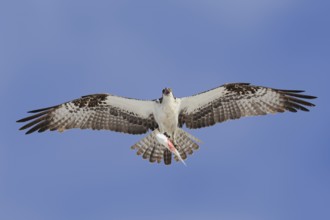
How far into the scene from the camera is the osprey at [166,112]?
20.3m

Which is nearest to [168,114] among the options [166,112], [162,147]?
[166,112]

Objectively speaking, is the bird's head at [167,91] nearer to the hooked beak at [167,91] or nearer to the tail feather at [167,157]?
the hooked beak at [167,91]

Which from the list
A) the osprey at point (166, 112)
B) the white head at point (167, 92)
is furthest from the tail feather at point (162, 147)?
the white head at point (167, 92)

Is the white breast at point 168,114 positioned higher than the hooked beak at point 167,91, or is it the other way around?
the hooked beak at point 167,91

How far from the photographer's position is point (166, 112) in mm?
20156

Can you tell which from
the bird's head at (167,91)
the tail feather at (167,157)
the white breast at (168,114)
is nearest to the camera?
the bird's head at (167,91)

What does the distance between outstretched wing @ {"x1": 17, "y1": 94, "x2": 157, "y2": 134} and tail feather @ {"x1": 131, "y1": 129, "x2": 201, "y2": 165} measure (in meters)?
0.50

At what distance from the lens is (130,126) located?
829 inches

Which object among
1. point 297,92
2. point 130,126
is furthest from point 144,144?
point 297,92

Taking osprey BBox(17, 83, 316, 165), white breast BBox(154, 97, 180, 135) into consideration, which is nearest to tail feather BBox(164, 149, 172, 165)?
osprey BBox(17, 83, 316, 165)

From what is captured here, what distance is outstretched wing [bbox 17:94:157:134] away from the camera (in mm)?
20766

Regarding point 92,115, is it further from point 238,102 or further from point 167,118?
point 238,102

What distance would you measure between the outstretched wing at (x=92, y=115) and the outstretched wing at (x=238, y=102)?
46.1 inches

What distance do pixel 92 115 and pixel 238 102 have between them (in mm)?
3591
